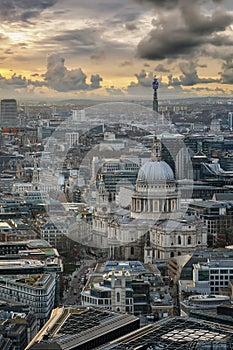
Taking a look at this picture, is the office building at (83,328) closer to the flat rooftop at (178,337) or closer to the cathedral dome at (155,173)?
the flat rooftop at (178,337)

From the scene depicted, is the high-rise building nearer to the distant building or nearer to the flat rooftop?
the distant building

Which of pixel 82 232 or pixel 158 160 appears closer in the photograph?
pixel 82 232

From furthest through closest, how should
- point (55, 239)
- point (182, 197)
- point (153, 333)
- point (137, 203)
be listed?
point (182, 197), point (137, 203), point (55, 239), point (153, 333)

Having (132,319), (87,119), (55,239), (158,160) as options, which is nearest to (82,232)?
(55,239)

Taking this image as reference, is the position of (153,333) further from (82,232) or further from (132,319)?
(82,232)

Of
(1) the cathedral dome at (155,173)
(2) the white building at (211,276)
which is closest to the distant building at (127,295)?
(2) the white building at (211,276)

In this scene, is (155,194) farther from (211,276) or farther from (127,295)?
(127,295)
